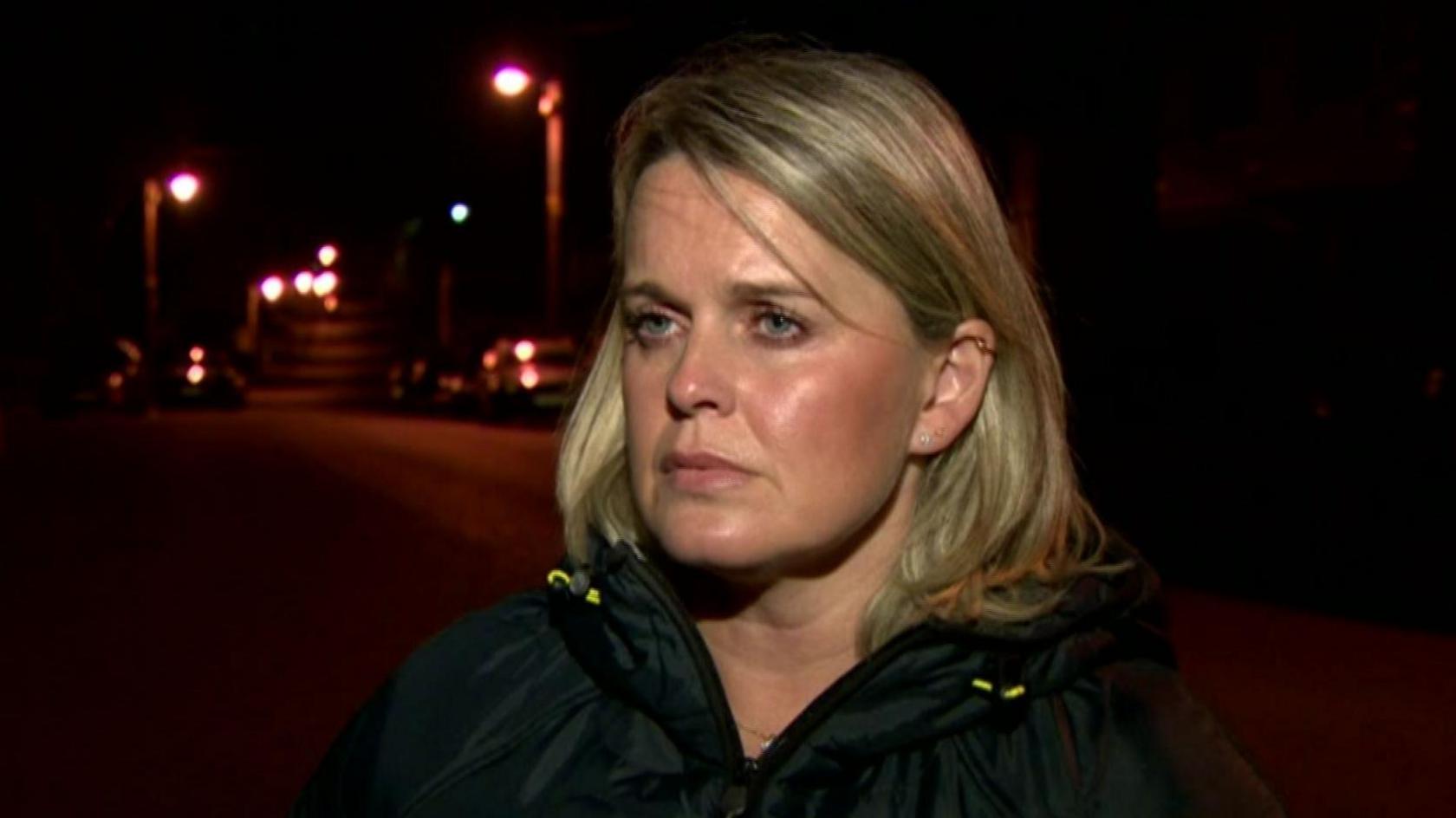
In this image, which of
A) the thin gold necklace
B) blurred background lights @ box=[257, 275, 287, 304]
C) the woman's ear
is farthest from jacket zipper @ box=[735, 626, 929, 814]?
blurred background lights @ box=[257, 275, 287, 304]

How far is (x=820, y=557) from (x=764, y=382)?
0.23 meters

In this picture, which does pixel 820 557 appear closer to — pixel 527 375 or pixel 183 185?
pixel 527 375

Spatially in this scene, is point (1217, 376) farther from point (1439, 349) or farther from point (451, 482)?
point (451, 482)

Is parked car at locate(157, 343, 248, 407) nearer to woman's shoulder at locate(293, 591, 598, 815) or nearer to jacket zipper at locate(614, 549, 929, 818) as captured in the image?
woman's shoulder at locate(293, 591, 598, 815)

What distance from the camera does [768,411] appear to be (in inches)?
82.3

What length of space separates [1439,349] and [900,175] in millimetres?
16642

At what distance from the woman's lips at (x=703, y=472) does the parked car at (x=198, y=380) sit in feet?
160

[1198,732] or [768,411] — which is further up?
[768,411]

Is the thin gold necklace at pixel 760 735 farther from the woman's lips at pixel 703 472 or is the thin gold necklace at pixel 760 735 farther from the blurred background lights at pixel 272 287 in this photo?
the blurred background lights at pixel 272 287

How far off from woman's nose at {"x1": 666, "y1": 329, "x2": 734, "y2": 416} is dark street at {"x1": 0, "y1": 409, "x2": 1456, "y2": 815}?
0.89 m

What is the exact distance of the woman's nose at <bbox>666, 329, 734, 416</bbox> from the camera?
6.89 feet

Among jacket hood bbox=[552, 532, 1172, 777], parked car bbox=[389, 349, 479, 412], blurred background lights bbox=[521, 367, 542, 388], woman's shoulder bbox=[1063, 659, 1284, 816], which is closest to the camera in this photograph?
woman's shoulder bbox=[1063, 659, 1284, 816]

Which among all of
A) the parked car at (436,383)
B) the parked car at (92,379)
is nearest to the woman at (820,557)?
the parked car at (92,379)

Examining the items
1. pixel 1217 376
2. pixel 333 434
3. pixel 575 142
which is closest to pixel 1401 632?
pixel 1217 376
